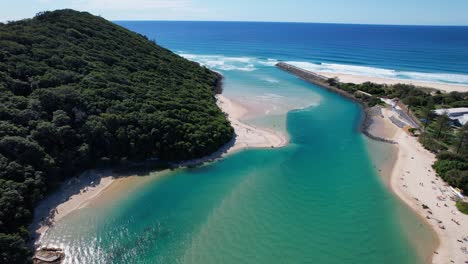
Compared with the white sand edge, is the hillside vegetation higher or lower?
higher

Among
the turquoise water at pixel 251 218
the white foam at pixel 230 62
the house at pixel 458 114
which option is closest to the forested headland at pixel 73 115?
the turquoise water at pixel 251 218

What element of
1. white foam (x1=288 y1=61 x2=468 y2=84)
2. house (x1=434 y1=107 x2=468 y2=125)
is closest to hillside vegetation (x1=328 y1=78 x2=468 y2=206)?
house (x1=434 y1=107 x2=468 y2=125)

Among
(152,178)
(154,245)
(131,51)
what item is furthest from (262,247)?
(131,51)

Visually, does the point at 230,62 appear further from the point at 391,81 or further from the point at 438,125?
the point at 438,125

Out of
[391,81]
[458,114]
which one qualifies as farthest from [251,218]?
[391,81]

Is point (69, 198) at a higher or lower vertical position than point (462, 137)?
lower

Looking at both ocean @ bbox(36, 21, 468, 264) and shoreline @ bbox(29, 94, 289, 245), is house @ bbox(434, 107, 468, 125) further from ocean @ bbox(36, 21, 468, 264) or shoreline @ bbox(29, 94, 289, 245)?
shoreline @ bbox(29, 94, 289, 245)

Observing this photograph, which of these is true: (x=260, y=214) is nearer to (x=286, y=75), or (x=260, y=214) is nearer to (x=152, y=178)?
(x=152, y=178)
